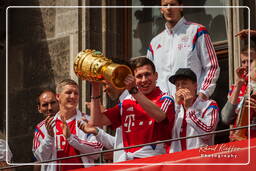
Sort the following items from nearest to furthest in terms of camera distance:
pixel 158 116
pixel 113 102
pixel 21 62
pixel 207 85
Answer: pixel 158 116 → pixel 207 85 → pixel 113 102 → pixel 21 62

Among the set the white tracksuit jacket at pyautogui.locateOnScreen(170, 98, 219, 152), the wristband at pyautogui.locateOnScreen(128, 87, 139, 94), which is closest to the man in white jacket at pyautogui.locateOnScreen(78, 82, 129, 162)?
→ the wristband at pyautogui.locateOnScreen(128, 87, 139, 94)

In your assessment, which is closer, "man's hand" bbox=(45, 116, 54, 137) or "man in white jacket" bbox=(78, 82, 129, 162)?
"man in white jacket" bbox=(78, 82, 129, 162)

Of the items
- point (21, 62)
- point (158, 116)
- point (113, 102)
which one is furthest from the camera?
point (21, 62)

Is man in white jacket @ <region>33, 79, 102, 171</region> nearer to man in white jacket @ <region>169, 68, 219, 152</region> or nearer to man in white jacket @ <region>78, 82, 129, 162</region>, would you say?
man in white jacket @ <region>78, 82, 129, 162</region>

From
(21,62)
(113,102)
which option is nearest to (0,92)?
(21,62)

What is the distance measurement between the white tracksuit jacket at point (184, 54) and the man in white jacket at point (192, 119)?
1.82ft

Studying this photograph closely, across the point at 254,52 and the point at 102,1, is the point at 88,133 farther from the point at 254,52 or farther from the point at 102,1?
the point at 102,1

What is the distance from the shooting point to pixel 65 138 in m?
9.81

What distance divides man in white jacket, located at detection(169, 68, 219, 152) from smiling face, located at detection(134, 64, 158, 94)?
0.30 metres

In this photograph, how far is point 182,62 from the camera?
9.97m

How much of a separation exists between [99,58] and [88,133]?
41.4 inches

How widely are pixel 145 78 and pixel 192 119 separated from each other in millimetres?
746

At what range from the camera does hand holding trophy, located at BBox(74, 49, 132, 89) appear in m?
8.85

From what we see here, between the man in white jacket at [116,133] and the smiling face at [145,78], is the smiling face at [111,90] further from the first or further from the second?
the smiling face at [145,78]
